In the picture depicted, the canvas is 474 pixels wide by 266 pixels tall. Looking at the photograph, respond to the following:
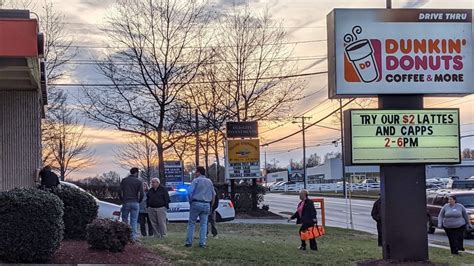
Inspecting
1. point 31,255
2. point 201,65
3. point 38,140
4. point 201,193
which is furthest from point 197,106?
point 31,255

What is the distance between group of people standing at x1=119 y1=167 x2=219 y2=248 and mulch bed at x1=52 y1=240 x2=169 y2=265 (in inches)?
66.8

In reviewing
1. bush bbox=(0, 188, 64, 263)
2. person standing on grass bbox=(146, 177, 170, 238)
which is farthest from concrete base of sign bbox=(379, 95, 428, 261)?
person standing on grass bbox=(146, 177, 170, 238)

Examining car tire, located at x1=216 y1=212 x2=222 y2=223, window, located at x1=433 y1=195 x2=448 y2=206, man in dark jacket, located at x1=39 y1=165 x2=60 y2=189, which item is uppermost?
man in dark jacket, located at x1=39 y1=165 x2=60 y2=189

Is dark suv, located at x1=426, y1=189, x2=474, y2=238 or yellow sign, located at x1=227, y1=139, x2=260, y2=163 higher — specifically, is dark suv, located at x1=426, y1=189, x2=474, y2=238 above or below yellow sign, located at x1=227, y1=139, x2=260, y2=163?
below

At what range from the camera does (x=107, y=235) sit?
1080 cm

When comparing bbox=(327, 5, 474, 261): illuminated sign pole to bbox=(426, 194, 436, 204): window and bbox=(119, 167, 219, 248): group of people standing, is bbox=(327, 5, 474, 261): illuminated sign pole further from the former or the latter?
bbox=(426, 194, 436, 204): window

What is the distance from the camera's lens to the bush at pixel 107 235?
35.4 feet

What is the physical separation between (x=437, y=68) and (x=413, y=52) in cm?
57

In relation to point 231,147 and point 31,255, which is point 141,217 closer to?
point 31,255

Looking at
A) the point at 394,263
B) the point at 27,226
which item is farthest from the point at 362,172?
the point at 27,226

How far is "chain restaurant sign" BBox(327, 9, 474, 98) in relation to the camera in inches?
479

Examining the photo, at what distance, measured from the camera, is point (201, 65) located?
113ft

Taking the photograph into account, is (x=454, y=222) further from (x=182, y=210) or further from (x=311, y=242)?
(x=182, y=210)

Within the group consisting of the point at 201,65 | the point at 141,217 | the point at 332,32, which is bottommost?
the point at 141,217
